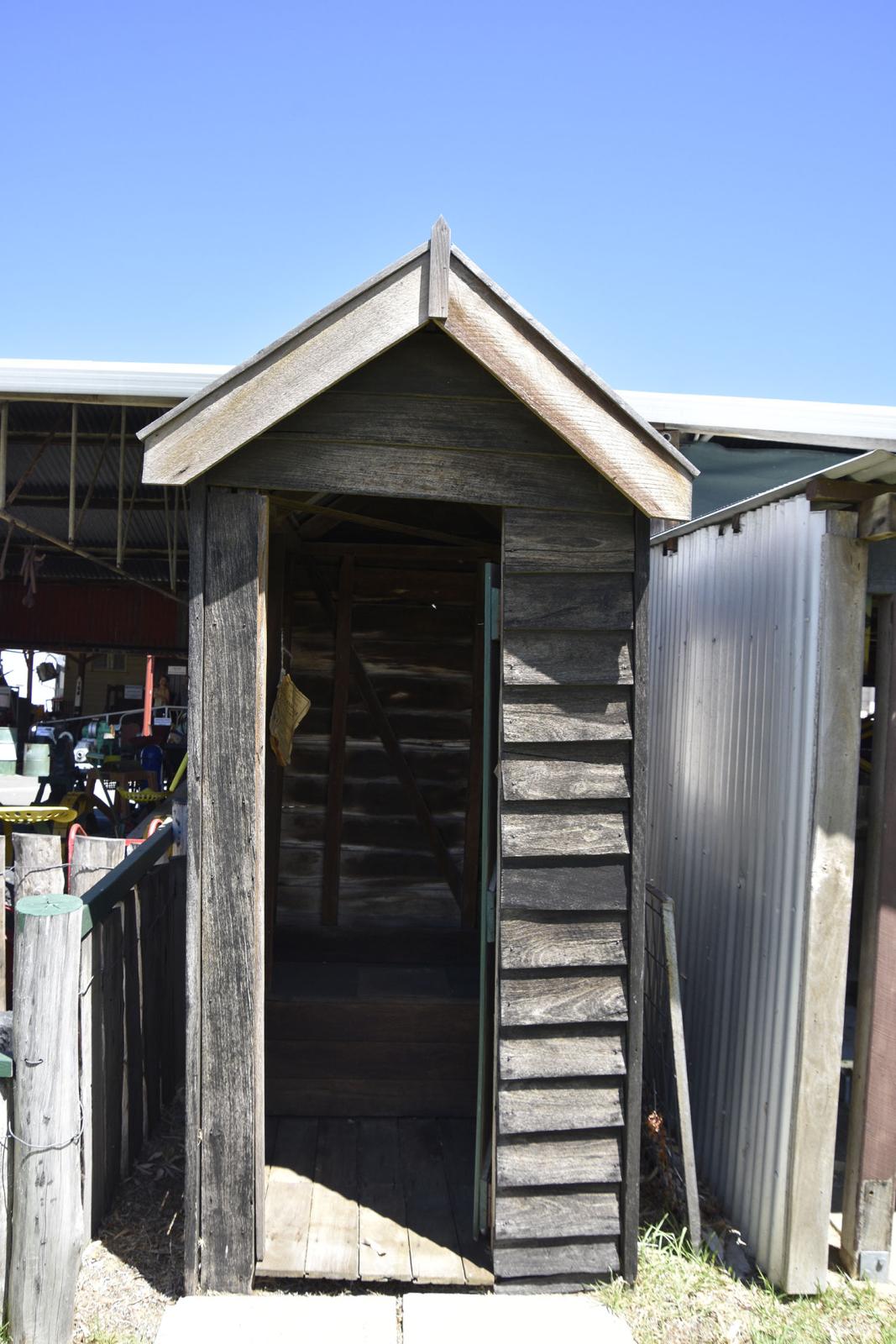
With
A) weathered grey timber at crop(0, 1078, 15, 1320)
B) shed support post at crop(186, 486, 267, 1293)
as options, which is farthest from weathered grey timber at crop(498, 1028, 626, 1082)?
weathered grey timber at crop(0, 1078, 15, 1320)

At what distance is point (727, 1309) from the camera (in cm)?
323

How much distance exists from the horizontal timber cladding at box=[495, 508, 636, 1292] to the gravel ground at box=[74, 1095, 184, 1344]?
1.14m

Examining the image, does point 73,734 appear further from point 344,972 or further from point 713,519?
point 713,519

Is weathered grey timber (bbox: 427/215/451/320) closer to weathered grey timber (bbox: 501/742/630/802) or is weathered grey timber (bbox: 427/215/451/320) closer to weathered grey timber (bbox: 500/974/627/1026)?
weathered grey timber (bbox: 501/742/630/802)

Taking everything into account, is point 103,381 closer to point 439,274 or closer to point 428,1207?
point 439,274

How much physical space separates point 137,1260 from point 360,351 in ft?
10.4

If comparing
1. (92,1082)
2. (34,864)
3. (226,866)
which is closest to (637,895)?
(226,866)

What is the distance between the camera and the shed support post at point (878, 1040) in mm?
3412

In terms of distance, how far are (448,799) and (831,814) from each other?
8.52 ft

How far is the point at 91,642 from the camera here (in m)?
17.8

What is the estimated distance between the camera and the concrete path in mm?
3006

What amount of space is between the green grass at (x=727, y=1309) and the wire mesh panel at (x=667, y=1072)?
158 mm

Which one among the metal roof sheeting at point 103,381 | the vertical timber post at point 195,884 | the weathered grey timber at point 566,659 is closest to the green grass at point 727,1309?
the vertical timber post at point 195,884

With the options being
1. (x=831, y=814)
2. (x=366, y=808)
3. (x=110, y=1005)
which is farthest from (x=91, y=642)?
(x=831, y=814)
